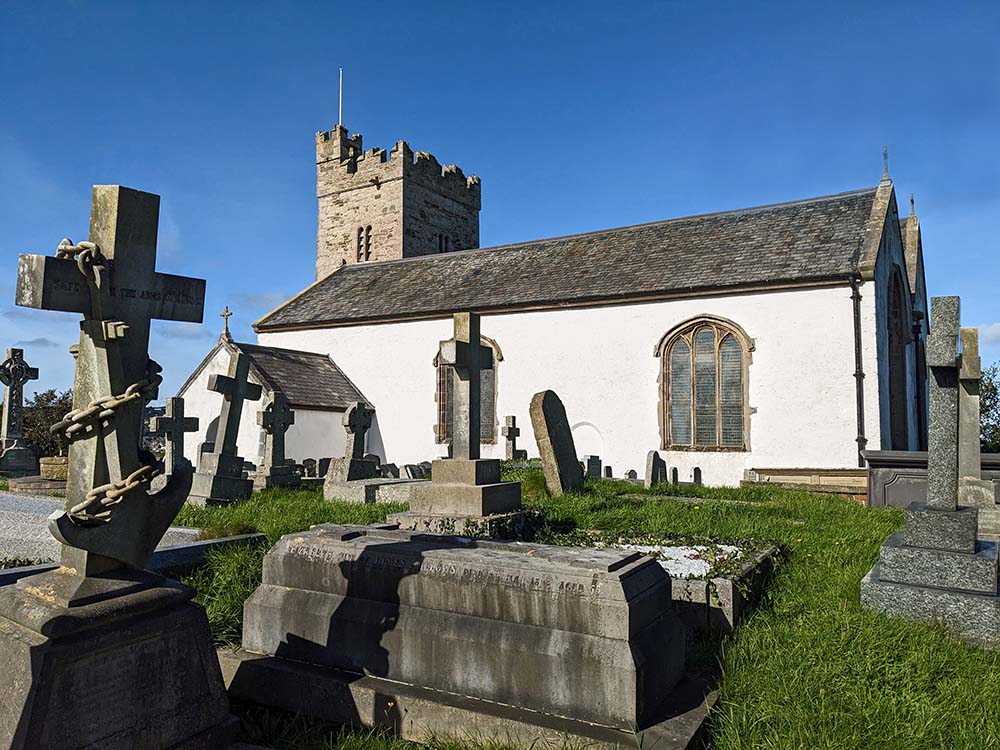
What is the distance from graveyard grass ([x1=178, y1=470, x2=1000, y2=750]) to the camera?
10.5 ft

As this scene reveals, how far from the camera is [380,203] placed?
3550 centimetres

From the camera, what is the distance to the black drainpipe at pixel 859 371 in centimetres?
1548

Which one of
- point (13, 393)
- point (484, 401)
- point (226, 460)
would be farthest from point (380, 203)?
point (226, 460)

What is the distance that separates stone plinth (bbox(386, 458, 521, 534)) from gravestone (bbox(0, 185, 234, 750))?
3986 mm

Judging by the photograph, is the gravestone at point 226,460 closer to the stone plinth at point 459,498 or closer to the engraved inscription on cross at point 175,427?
the engraved inscription on cross at point 175,427

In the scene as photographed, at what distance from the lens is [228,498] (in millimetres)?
10797

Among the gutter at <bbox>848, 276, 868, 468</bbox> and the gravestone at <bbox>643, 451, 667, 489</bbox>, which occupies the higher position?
the gutter at <bbox>848, 276, 868, 468</bbox>

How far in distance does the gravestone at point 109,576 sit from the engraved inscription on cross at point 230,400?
332 inches

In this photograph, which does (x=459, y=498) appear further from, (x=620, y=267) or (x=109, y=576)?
(x=620, y=267)

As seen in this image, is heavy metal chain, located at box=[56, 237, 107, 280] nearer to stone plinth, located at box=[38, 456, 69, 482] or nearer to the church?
stone plinth, located at box=[38, 456, 69, 482]

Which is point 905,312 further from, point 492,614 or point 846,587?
point 492,614

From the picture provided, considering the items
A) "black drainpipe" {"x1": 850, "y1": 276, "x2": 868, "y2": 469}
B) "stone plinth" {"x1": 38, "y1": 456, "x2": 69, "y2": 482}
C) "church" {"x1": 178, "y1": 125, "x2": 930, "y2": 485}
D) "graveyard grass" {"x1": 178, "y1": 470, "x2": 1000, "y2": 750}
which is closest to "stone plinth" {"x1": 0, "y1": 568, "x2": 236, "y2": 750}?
"graveyard grass" {"x1": 178, "y1": 470, "x2": 1000, "y2": 750}

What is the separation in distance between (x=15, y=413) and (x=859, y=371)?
21.0 meters

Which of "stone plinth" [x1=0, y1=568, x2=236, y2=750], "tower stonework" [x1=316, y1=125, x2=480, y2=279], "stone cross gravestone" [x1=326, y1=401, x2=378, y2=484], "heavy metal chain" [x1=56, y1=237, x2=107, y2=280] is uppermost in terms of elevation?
"tower stonework" [x1=316, y1=125, x2=480, y2=279]
